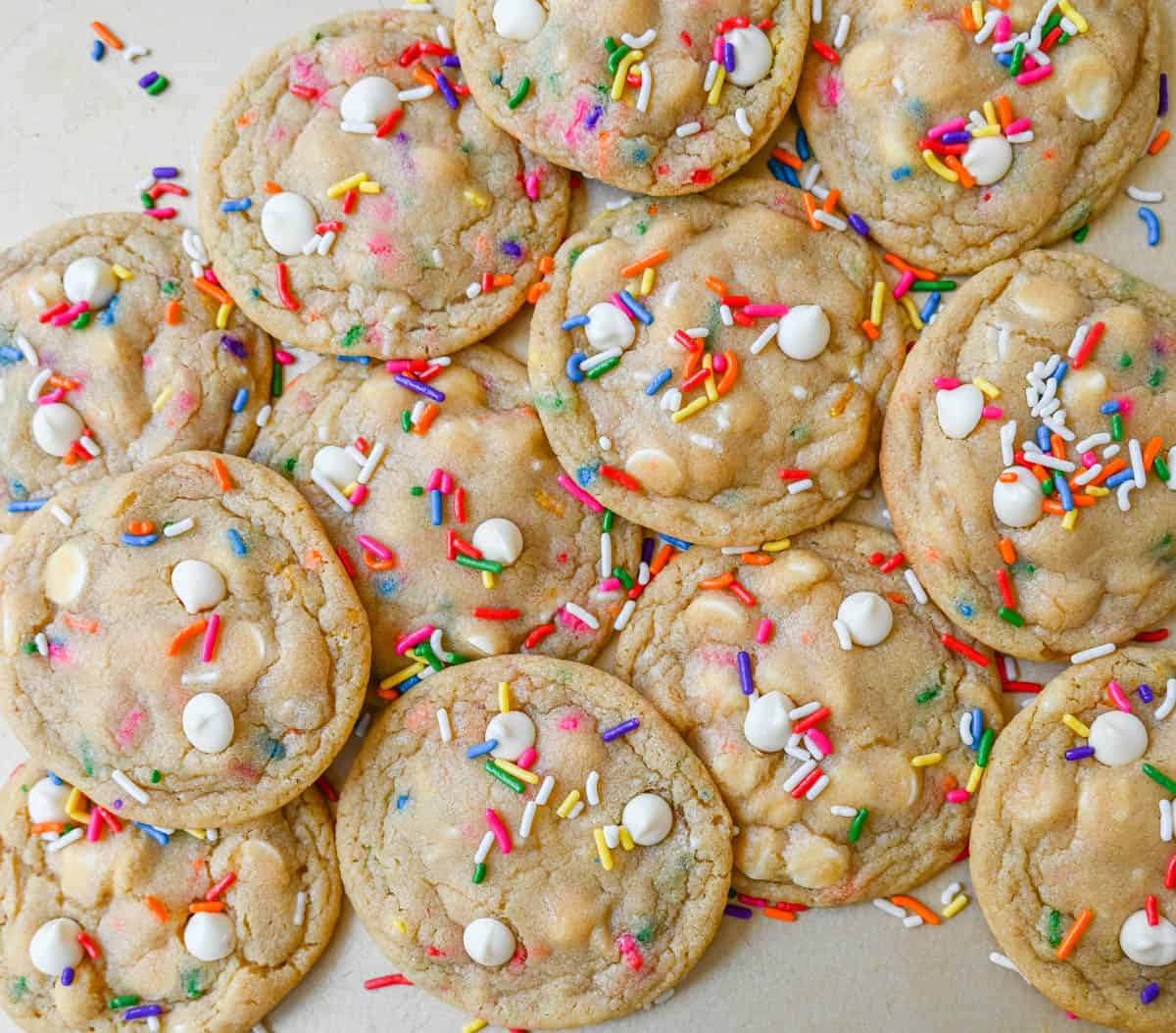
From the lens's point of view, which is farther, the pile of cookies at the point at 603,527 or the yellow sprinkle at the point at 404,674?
the yellow sprinkle at the point at 404,674

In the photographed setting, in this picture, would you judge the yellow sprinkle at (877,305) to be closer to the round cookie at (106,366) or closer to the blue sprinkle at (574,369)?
the blue sprinkle at (574,369)

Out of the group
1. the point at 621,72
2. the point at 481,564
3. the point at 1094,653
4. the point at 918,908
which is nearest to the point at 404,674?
the point at 481,564

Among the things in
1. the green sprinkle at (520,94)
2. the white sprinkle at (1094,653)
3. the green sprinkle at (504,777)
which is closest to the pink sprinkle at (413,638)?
the green sprinkle at (504,777)

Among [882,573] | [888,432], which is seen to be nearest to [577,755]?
[882,573]

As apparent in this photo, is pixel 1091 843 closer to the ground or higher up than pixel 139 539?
closer to the ground

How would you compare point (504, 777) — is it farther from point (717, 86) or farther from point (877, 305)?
point (717, 86)

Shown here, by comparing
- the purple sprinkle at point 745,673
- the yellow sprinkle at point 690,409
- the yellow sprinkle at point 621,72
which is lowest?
the purple sprinkle at point 745,673

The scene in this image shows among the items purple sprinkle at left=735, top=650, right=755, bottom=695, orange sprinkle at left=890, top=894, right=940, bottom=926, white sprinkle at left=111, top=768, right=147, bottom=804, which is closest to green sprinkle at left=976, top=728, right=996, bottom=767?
orange sprinkle at left=890, top=894, right=940, bottom=926
